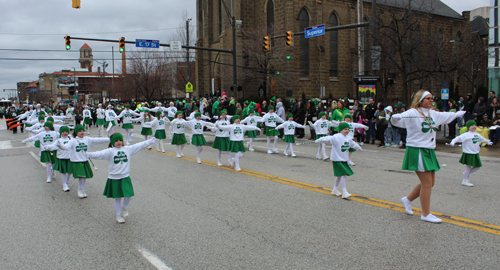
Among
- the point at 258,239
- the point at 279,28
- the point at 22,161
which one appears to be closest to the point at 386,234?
the point at 258,239

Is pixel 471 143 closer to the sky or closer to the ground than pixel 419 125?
closer to the ground

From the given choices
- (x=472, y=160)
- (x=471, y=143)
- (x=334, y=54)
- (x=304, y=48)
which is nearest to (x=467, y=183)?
(x=472, y=160)

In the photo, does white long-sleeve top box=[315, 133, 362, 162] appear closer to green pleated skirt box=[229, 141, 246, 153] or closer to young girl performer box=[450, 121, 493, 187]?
young girl performer box=[450, 121, 493, 187]

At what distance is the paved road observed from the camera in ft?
15.3

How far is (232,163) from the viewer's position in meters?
11.4

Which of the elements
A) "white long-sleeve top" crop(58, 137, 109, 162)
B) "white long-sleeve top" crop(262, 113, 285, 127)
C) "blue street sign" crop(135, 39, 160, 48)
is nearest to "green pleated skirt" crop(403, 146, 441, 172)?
"white long-sleeve top" crop(58, 137, 109, 162)

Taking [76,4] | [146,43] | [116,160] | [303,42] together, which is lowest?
[116,160]

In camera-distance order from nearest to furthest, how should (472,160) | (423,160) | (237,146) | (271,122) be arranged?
1. (423,160)
2. (472,160)
3. (237,146)
4. (271,122)

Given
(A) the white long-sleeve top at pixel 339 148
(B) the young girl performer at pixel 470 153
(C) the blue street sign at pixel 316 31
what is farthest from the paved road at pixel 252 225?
(C) the blue street sign at pixel 316 31

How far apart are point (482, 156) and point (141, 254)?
1272cm

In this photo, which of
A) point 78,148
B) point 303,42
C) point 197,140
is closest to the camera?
point 78,148

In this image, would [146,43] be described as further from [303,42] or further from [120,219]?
[303,42]

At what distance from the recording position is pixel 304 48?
127 ft

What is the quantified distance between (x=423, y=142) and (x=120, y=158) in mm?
4840
